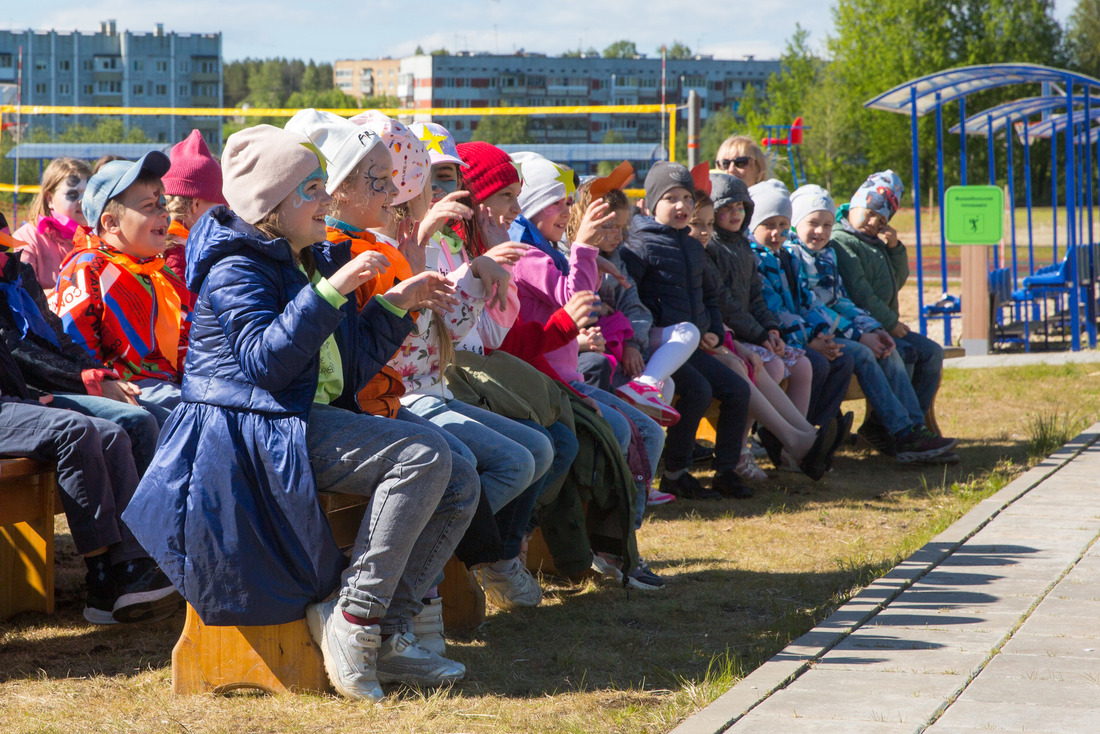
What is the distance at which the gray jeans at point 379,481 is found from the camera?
330cm

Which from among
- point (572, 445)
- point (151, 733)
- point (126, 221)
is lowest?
point (151, 733)

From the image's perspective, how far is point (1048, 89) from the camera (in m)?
15.8

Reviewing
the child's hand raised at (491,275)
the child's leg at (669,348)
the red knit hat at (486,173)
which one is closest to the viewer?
the child's hand raised at (491,275)

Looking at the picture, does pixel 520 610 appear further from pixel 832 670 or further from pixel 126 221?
pixel 126 221

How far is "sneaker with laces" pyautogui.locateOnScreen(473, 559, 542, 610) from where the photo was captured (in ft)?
14.2

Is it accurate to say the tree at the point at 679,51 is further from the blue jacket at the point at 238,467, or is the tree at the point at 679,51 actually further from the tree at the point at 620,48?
the blue jacket at the point at 238,467

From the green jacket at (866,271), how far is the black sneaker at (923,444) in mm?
847

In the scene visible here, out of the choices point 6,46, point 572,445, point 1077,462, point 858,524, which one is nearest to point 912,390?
point 1077,462

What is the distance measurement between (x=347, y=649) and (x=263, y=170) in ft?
4.24

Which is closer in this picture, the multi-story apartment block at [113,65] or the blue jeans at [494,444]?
the blue jeans at [494,444]

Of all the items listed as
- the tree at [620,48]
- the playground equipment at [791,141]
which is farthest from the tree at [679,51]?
the playground equipment at [791,141]

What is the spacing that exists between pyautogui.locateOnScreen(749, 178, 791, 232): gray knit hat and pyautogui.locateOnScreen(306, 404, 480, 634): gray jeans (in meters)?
4.15

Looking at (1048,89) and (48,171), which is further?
(1048,89)

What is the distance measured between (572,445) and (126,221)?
1791 millimetres
